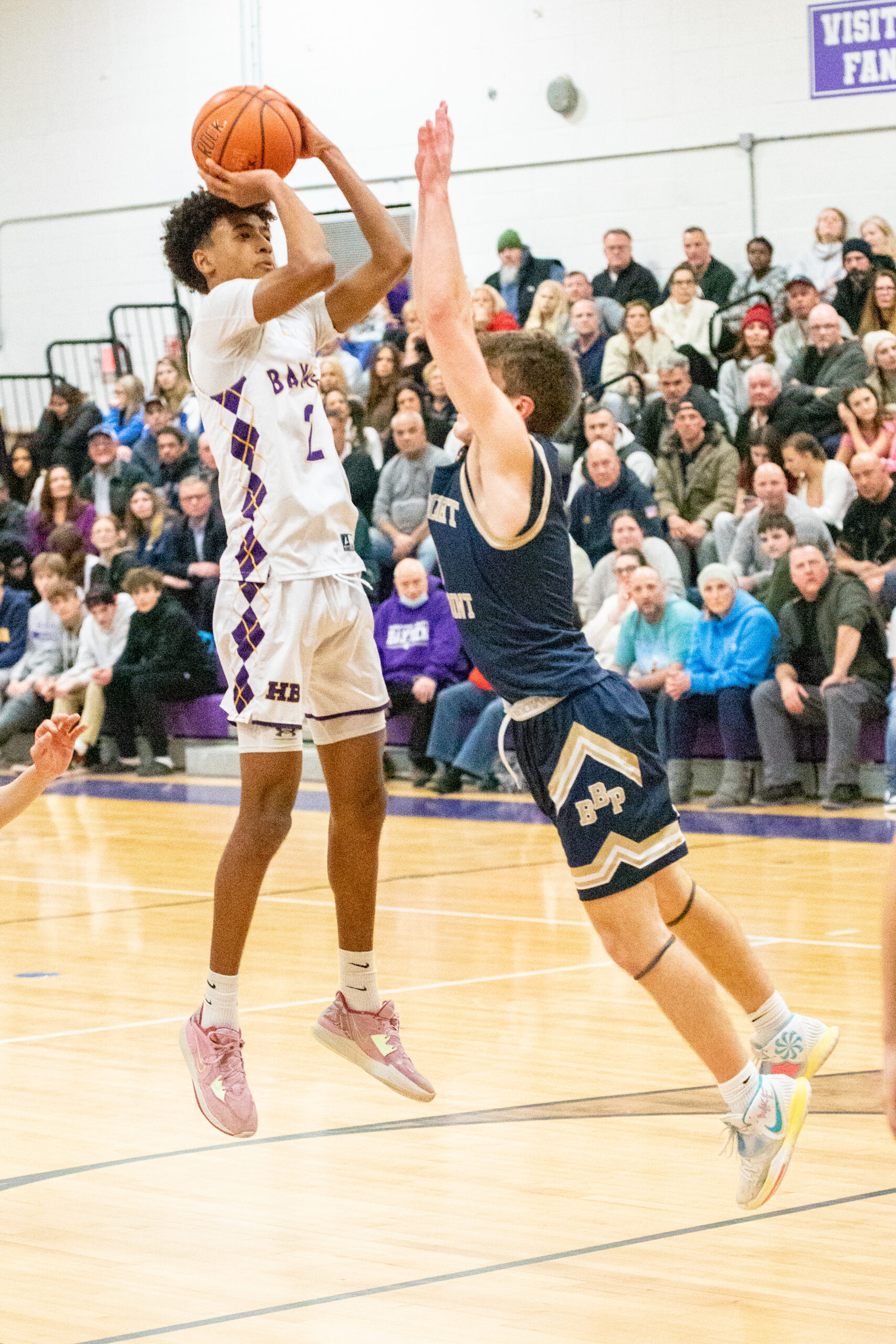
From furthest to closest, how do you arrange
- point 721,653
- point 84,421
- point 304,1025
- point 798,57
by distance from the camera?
1. point 84,421
2. point 798,57
3. point 721,653
4. point 304,1025

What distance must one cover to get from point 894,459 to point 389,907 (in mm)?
4246

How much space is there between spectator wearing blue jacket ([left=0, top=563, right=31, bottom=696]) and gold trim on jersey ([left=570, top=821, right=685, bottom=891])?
33.2 feet

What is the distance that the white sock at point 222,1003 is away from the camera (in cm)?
430

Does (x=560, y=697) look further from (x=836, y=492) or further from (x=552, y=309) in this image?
(x=552, y=309)

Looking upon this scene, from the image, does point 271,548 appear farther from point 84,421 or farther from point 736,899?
point 84,421

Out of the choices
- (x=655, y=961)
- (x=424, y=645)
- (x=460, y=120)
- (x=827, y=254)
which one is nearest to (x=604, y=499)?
(x=424, y=645)

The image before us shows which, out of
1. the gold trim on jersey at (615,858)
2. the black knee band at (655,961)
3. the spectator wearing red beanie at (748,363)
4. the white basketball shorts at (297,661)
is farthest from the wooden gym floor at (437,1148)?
the spectator wearing red beanie at (748,363)

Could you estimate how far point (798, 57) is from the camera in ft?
44.0

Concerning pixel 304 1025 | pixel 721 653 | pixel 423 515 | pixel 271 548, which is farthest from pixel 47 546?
pixel 271 548

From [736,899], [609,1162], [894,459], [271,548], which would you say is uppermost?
[271,548]

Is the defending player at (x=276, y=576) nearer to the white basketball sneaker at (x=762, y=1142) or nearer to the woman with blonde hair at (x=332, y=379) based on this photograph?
the white basketball sneaker at (x=762, y=1142)

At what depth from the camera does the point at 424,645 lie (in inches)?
439

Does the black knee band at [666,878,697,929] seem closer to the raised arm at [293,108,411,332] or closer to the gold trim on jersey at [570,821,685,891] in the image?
the gold trim on jersey at [570,821,685,891]

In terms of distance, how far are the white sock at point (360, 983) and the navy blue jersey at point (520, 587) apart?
33.4 inches
